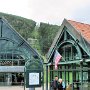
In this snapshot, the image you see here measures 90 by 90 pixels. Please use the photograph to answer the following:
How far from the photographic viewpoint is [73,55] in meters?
29.2

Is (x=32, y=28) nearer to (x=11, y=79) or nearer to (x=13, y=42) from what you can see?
(x=11, y=79)

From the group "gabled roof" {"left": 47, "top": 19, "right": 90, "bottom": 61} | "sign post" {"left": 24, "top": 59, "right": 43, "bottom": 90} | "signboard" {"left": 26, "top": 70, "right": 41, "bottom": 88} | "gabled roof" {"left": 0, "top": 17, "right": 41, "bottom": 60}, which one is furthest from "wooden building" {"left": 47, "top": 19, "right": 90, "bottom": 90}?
"gabled roof" {"left": 0, "top": 17, "right": 41, "bottom": 60}

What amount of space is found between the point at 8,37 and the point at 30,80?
19.6 m

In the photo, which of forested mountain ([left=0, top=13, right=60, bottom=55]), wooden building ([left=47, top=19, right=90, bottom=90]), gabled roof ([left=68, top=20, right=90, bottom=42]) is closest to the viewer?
wooden building ([left=47, top=19, right=90, bottom=90])

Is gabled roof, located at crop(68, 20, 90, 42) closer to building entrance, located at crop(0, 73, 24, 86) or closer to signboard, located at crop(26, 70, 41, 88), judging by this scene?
signboard, located at crop(26, 70, 41, 88)

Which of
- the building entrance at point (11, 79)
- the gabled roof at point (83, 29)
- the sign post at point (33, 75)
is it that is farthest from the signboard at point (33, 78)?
the building entrance at point (11, 79)

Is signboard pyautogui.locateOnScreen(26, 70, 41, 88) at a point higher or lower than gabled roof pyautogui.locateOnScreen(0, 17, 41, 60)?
lower

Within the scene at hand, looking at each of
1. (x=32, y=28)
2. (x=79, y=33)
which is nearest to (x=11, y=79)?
(x=32, y=28)

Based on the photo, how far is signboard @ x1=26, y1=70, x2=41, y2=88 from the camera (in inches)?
899

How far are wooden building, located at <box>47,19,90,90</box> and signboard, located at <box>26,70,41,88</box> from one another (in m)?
3.86

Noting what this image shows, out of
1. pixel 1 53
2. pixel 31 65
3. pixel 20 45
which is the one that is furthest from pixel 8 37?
pixel 31 65

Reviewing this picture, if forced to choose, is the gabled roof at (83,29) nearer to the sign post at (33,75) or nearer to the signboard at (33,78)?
the sign post at (33,75)

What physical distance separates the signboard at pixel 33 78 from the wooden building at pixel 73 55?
3863 millimetres

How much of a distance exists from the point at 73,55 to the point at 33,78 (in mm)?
6804
